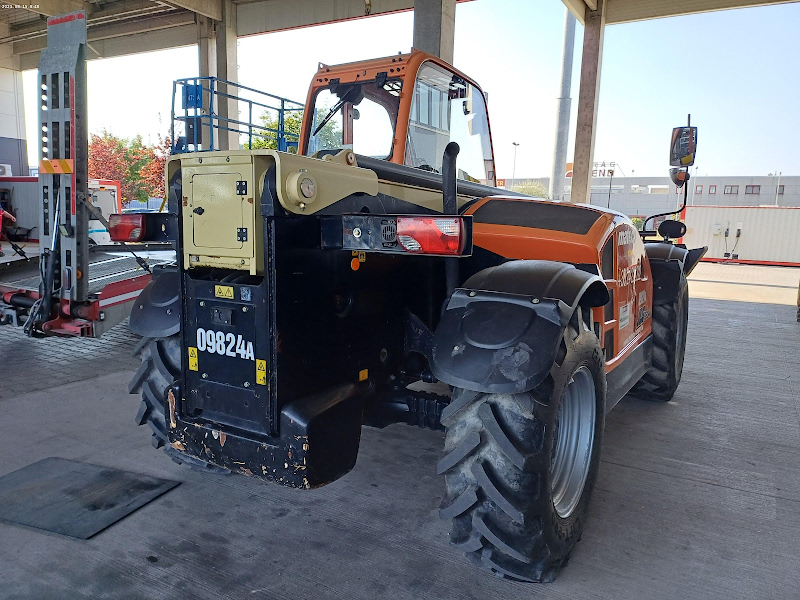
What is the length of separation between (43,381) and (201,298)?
3.65 m

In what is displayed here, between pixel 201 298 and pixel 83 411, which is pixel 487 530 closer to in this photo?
pixel 201 298

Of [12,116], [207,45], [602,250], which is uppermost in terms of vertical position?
[207,45]

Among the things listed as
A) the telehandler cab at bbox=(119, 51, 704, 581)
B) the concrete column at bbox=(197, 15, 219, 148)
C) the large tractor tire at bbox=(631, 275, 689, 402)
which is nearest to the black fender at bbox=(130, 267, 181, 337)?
the telehandler cab at bbox=(119, 51, 704, 581)

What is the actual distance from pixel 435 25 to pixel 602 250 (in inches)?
301

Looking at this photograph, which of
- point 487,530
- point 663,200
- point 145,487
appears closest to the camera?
point 487,530

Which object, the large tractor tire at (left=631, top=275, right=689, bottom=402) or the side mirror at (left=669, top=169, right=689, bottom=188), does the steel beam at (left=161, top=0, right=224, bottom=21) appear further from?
the large tractor tire at (left=631, top=275, right=689, bottom=402)

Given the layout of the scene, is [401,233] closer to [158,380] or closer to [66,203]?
[158,380]

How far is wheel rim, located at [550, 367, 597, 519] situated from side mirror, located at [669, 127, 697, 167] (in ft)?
7.30

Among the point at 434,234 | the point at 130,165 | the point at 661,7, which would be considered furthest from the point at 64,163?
the point at 130,165

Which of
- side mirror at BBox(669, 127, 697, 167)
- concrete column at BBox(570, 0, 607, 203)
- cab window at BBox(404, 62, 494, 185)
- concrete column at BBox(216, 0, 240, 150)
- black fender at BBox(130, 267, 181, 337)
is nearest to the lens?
black fender at BBox(130, 267, 181, 337)

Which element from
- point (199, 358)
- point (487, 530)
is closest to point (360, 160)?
point (199, 358)

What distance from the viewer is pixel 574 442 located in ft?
9.57

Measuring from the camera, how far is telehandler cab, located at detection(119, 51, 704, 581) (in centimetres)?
217

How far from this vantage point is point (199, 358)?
2.46 meters
